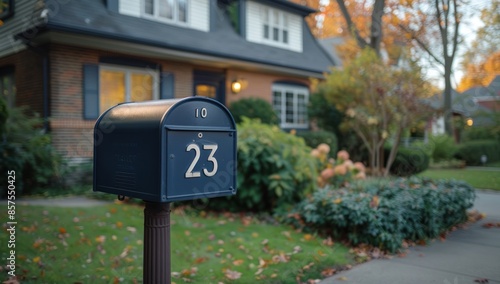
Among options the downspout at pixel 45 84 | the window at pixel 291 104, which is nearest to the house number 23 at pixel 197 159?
the downspout at pixel 45 84

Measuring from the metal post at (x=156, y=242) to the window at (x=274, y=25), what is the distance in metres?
14.2

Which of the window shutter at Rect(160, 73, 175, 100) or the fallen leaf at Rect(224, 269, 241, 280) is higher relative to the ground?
the window shutter at Rect(160, 73, 175, 100)

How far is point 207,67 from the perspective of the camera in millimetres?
13758

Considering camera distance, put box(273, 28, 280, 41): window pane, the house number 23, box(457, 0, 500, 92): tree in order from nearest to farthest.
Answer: the house number 23
box(457, 0, 500, 92): tree
box(273, 28, 280, 41): window pane

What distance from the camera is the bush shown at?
5.37m

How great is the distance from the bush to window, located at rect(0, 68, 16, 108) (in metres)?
8.63

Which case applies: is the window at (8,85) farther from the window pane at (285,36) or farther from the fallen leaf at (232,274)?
the window pane at (285,36)

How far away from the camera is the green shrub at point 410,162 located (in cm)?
1368

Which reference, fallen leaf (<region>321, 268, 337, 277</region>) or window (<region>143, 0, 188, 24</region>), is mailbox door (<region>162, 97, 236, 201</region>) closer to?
fallen leaf (<region>321, 268, 337, 277</region>)

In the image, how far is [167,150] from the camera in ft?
8.16

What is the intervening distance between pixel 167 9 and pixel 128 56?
7.90 feet

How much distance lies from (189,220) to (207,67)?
8041 millimetres

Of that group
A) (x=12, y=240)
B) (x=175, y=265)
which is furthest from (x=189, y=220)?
(x=12, y=240)

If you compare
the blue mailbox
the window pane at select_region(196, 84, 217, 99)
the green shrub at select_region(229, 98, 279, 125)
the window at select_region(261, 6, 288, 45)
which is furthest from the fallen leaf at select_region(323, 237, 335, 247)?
the window at select_region(261, 6, 288, 45)
